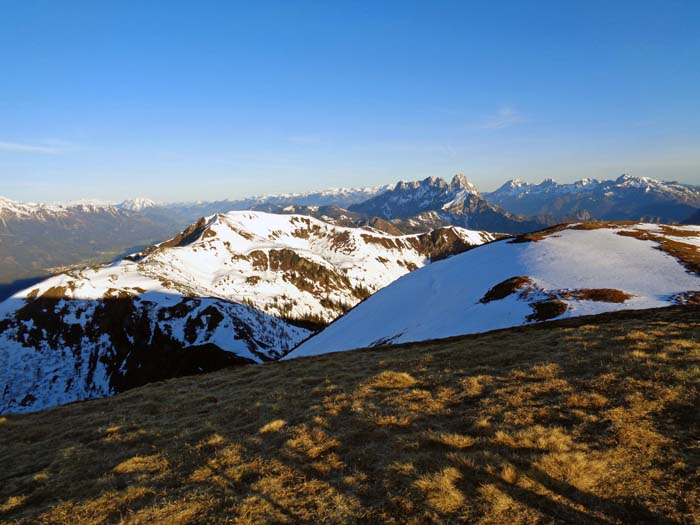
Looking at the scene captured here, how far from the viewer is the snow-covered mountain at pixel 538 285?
118 ft

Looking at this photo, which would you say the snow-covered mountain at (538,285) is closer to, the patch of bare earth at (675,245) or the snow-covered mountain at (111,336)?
the patch of bare earth at (675,245)

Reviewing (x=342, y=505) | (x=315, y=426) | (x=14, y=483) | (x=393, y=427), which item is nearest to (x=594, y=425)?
(x=393, y=427)

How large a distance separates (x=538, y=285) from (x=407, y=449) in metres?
38.2

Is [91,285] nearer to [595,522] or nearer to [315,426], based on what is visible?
[315,426]

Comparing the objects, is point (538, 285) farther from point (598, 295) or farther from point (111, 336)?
point (111, 336)

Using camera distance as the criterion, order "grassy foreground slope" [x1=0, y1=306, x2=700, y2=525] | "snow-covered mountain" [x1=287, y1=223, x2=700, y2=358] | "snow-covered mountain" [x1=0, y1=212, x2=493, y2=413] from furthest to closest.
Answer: "snow-covered mountain" [x1=0, y1=212, x2=493, y2=413], "snow-covered mountain" [x1=287, y1=223, x2=700, y2=358], "grassy foreground slope" [x1=0, y1=306, x2=700, y2=525]

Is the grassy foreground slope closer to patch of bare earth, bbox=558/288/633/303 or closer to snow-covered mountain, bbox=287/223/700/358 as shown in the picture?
patch of bare earth, bbox=558/288/633/303

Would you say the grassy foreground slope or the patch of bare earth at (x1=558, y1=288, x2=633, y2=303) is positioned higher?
the grassy foreground slope

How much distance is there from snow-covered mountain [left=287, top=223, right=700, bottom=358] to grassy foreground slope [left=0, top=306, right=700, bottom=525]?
61.0 feet

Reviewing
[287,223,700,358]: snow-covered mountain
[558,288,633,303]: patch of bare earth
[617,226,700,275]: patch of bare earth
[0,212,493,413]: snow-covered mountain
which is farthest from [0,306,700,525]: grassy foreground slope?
[0,212,493,413]: snow-covered mountain

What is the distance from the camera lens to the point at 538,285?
139ft

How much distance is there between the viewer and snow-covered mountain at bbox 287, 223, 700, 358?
118ft

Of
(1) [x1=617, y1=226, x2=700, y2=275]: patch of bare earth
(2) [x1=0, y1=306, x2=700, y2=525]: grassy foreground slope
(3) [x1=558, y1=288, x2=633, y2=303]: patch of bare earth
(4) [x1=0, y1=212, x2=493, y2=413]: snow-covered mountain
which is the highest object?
(1) [x1=617, y1=226, x2=700, y2=275]: patch of bare earth

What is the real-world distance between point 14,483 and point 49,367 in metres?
130
